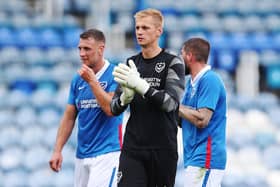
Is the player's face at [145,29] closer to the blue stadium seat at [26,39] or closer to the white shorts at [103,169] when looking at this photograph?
the white shorts at [103,169]

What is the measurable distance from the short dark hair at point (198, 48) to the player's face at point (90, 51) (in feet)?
2.38

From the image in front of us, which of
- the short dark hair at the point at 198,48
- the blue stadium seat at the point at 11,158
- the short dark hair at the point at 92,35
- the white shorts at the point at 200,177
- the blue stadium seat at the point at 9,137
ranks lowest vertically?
the blue stadium seat at the point at 11,158

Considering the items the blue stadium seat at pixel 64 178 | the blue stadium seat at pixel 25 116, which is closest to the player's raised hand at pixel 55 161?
the blue stadium seat at pixel 64 178

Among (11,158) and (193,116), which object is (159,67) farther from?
(11,158)

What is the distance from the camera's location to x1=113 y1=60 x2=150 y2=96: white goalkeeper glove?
626cm

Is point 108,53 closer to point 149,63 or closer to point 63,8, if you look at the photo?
point 63,8

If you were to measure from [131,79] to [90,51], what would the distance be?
119 cm

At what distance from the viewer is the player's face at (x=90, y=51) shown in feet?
24.1

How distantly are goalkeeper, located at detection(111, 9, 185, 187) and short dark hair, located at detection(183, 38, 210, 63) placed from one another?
707mm

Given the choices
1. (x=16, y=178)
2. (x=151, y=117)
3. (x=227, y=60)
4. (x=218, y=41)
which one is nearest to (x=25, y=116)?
(x=16, y=178)

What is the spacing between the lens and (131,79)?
6254mm

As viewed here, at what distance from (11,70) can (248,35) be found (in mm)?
4667

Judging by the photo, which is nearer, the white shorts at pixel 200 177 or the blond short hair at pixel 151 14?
the blond short hair at pixel 151 14

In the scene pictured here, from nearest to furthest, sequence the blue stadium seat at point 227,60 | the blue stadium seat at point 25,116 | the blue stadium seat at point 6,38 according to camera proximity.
→ the blue stadium seat at point 25,116
the blue stadium seat at point 6,38
the blue stadium seat at point 227,60
